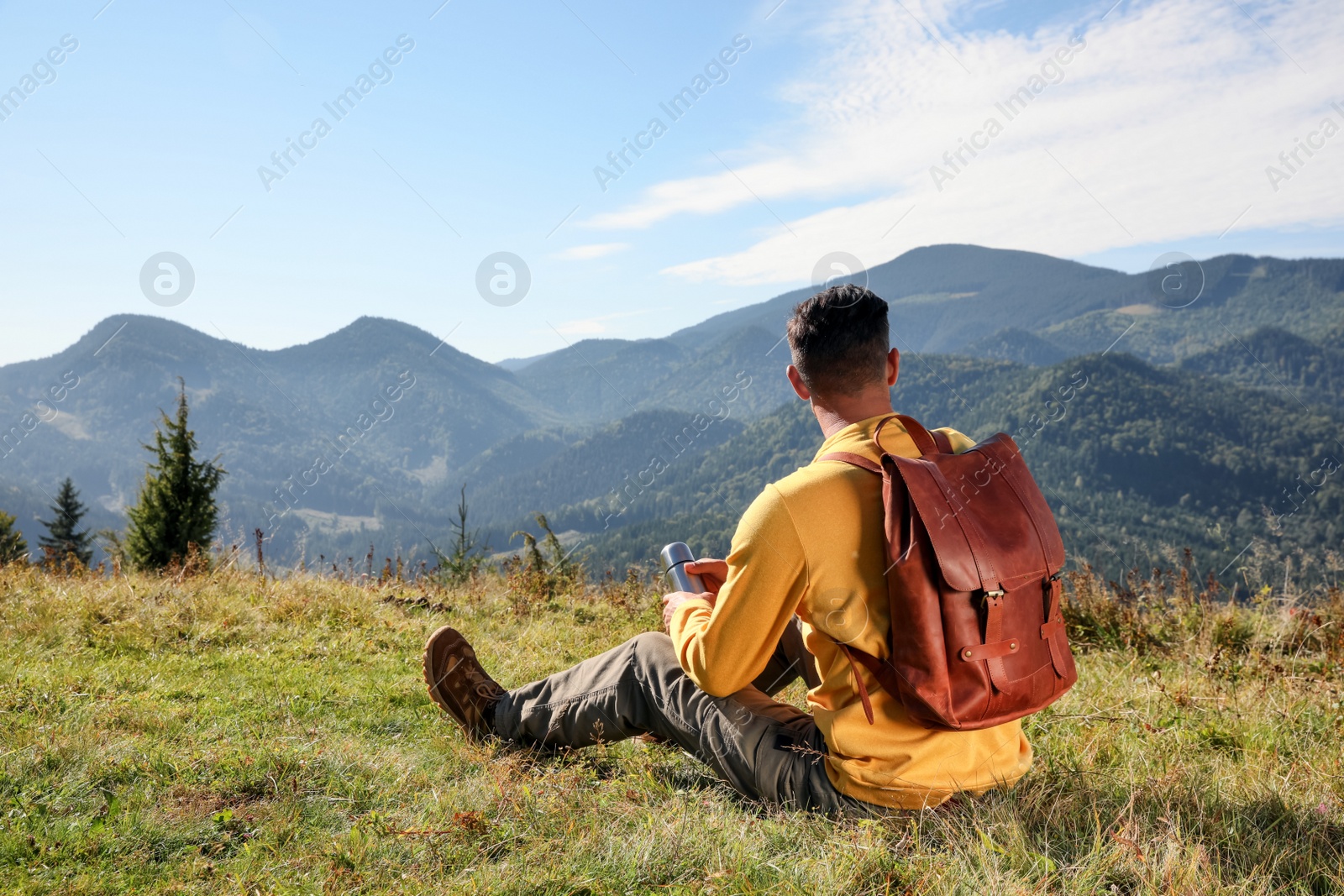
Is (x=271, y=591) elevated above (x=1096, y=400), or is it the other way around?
(x=1096, y=400)

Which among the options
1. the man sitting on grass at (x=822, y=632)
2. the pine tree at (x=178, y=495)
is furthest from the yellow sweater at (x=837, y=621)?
the pine tree at (x=178, y=495)

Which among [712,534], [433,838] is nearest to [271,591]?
[433,838]

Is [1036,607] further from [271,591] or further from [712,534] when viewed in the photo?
[712,534]

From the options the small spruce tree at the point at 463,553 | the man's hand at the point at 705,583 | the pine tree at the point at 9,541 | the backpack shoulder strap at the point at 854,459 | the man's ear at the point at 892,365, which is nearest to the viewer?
the backpack shoulder strap at the point at 854,459

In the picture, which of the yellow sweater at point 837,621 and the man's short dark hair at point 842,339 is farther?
the man's short dark hair at point 842,339

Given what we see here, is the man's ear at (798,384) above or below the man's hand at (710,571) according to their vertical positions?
above

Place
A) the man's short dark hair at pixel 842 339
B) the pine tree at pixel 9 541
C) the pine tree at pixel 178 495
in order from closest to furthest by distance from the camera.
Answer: the man's short dark hair at pixel 842 339, the pine tree at pixel 9 541, the pine tree at pixel 178 495

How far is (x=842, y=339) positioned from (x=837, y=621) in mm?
763

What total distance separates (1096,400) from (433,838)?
168922 millimetres

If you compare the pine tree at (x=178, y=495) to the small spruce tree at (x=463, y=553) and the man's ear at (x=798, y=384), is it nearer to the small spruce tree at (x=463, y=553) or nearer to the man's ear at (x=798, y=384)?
the small spruce tree at (x=463, y=553)

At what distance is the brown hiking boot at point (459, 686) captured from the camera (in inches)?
122

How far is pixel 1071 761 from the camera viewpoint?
278 cm

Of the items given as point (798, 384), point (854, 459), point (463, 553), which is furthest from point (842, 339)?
point (463, 553)

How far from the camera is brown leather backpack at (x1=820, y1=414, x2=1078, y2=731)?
1.86 metres
